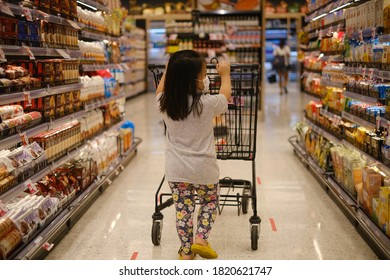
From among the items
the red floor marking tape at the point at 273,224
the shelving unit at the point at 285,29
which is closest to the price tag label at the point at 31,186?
the red floor marking tape at the point at 273,224

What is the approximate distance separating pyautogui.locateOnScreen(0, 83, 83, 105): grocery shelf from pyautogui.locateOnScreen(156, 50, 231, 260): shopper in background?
3.01ft

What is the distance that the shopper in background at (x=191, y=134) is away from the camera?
3129 mm

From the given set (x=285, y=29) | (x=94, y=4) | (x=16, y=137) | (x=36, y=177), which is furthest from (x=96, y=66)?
(x=285, y=29)

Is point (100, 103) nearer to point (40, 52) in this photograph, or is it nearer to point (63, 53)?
point (63, 53)

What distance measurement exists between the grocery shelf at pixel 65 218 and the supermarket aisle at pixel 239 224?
75 millimetres

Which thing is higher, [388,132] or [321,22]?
[321,22]

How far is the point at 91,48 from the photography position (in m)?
5.70

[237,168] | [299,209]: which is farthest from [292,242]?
[237,168]

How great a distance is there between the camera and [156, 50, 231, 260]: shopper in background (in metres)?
3.13

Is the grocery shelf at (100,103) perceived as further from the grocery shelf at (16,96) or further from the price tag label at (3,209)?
the price tag label at (3,209)

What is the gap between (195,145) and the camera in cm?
321

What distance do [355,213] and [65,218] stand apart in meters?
2.04
